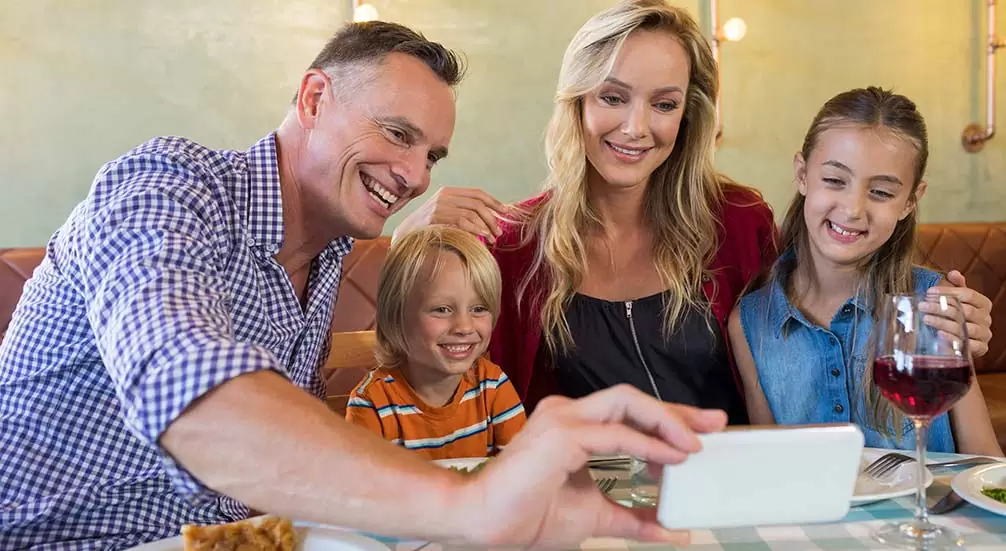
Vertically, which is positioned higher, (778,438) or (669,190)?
(669,190)

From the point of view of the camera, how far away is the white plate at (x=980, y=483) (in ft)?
3.61

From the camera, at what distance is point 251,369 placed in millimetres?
825

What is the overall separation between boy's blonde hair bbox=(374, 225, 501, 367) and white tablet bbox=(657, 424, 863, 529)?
1246mm

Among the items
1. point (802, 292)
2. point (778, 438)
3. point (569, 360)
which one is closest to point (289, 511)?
point (778, 438)

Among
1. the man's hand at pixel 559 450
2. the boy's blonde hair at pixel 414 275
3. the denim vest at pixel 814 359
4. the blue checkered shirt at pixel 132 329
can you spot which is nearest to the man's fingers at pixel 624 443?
the man's hand at pixel 559 450

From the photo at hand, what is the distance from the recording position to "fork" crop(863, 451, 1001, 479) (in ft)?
4.20

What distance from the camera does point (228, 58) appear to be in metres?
3.40

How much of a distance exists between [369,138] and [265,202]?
0.73 feet

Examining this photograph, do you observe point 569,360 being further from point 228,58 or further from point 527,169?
point 228,58

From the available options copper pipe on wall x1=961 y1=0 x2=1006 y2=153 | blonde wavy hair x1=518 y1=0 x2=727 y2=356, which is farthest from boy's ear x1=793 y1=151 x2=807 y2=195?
copper pipe on wall x1=961 y1=0 x2=1006 y2=153

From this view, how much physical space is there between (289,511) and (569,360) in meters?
1.41

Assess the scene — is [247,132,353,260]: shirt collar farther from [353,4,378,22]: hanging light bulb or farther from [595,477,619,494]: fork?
[353,4,378,22]: hanging light bulb

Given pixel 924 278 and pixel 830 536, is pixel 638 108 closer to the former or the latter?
pixel 924 278

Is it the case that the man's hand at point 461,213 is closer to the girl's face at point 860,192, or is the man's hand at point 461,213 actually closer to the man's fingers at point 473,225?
the man's fingers at point 473,225
